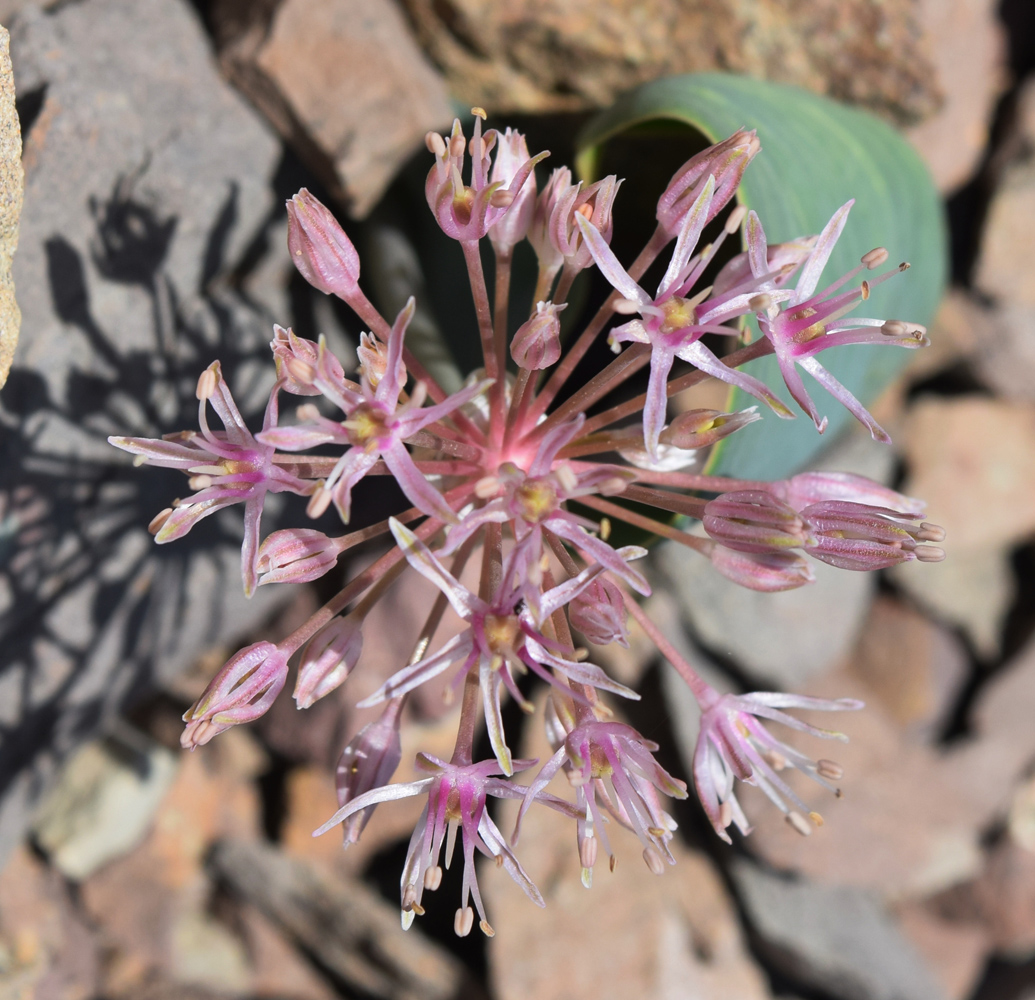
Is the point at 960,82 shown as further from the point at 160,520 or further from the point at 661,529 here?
the point at 160,520

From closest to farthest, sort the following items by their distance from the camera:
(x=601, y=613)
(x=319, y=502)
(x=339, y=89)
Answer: (x=319, y=502) < (x=601, y=613) < (x=339, y=89)

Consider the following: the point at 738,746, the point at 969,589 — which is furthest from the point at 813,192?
the point at 969,589

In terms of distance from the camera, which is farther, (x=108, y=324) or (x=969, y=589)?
(x=969, y=589)

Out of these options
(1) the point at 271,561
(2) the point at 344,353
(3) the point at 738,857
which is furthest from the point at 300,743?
(1) the point at 271,561

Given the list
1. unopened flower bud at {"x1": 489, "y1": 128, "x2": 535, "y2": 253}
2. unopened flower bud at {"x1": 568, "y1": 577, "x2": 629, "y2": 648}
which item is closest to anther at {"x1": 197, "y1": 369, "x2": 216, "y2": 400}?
unopened flower bud at {"x1": 489, "y1": 128, "x2": 535, "y2": 253}

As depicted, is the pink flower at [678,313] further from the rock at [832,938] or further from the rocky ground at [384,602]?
the rock at [832,938]

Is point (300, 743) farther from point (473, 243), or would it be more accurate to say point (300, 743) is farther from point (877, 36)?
point (877, 36)
